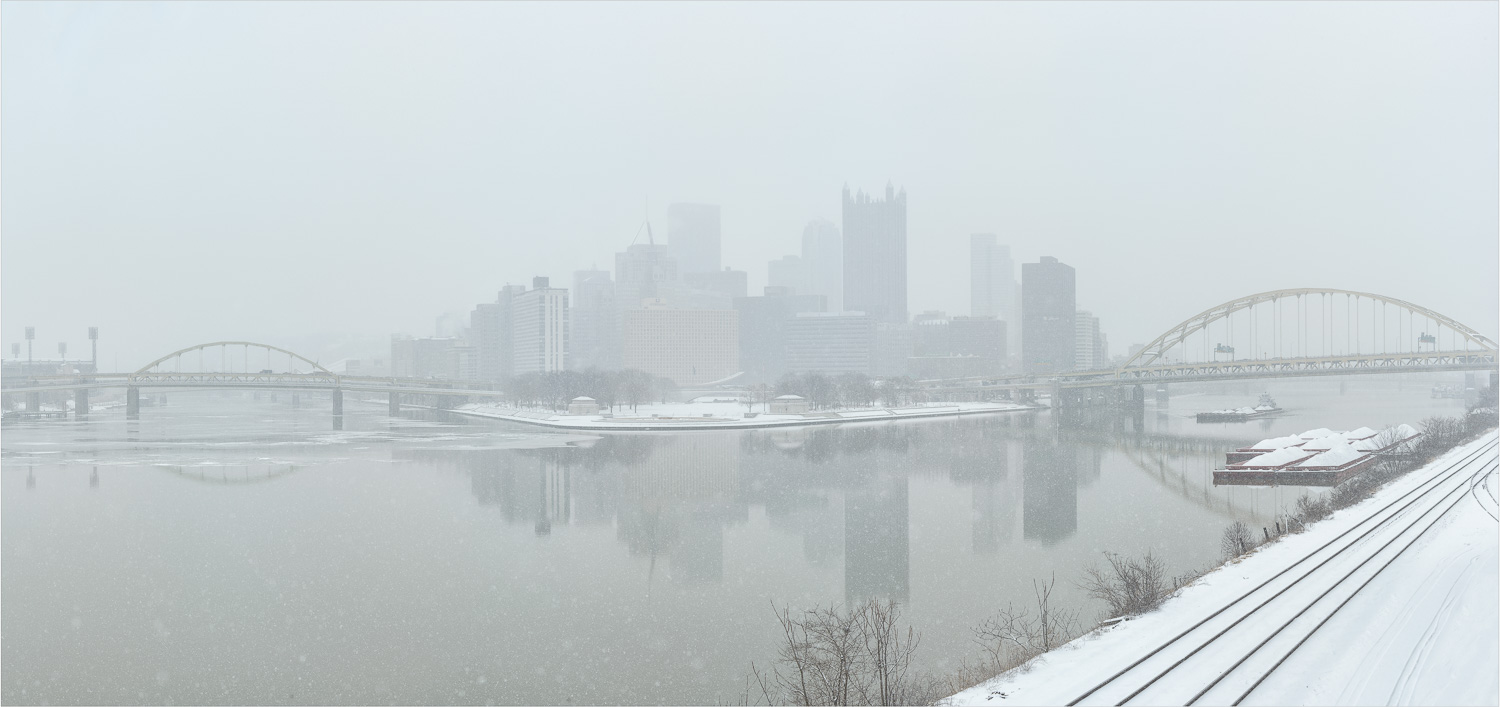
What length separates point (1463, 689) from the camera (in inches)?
372

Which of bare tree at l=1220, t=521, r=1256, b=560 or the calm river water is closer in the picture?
the calm river water

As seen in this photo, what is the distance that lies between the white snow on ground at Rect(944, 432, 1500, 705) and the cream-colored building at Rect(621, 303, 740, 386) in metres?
175

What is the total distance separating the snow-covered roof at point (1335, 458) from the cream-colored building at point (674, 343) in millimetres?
156595

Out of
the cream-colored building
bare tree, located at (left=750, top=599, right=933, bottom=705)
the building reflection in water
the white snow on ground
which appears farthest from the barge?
the cream-colored building

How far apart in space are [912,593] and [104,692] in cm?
1217

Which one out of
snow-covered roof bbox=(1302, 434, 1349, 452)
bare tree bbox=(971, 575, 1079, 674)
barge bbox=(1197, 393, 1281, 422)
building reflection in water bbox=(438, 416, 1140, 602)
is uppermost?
snow-covered roof bbox=(1302, 434, 1349, 452)

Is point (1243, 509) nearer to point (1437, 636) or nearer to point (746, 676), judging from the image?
point (1437, 636)

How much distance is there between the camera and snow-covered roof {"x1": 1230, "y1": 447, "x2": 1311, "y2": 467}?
34.8 meters

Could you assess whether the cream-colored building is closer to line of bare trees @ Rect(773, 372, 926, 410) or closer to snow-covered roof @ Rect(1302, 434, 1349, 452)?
line of bare trees @ Rect(773, 372, 926, 410)

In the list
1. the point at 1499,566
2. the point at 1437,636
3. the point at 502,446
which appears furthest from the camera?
the point at 502,446

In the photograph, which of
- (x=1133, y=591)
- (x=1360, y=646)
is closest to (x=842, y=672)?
(x=1133, y=591)

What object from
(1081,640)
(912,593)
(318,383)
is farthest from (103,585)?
(318,383)

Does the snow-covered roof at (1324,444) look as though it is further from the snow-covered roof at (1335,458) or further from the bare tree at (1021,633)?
the bare tree at (1021,633)

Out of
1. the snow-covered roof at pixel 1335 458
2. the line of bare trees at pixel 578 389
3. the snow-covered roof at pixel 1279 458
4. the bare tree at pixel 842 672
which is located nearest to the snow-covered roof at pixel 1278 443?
the snow-covered roof at pixel 1335 458
